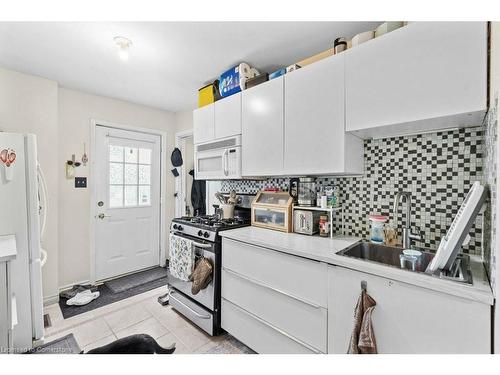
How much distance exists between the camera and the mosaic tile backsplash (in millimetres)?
1319

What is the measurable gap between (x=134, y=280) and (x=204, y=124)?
224 cm

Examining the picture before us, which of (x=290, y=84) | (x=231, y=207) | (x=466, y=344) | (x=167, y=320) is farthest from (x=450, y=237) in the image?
(x=167, y=320)

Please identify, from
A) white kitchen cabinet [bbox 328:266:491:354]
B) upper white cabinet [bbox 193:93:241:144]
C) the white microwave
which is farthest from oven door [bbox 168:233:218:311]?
upper white cabinet [bbox 193:93:241:144]

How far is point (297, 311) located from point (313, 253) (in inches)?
15.7

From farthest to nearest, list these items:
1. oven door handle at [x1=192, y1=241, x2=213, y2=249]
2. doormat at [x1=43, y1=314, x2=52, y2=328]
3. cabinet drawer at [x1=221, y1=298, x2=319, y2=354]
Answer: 1. doormat at [x1=43, y1=314, x2=52, y2=328]
2. oven door handle at [x1=192, y1=241, x2=213, y2=249]
3. cabinet drawer at [x1=221, y1=298, x2=319, y2=354]

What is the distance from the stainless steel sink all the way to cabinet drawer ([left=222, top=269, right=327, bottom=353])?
420 mm

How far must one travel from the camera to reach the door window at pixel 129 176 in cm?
300

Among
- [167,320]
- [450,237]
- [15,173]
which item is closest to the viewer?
[450,237]

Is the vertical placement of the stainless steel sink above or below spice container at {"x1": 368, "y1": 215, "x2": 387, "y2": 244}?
below

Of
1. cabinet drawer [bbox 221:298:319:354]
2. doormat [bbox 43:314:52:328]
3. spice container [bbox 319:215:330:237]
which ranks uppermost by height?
spice container [bbox 319:215:330:237]

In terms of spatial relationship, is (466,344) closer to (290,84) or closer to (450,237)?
(450,237)

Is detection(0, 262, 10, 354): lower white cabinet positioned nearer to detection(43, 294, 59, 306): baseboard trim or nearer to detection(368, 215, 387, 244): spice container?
detection(43, 294, 59, 306): baseboard trim

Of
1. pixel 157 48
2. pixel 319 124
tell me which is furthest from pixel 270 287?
pixel 157 48

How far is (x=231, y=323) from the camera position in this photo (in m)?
1.80
